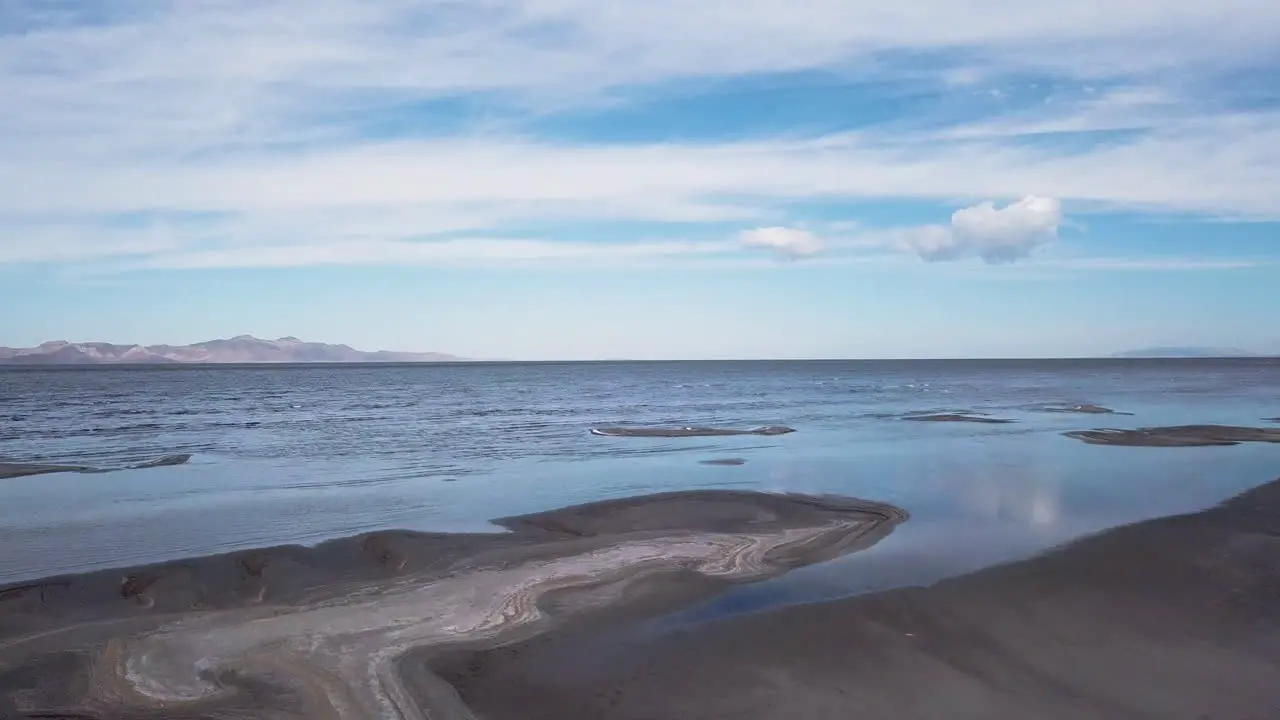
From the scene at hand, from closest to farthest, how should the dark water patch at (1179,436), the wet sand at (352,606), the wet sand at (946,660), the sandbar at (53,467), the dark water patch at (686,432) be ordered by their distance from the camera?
the wet sand at (946,660)
the wet sand at (352,606)
the sandbar at (53,467)
the dark water patch at (1179,436)
the dark water patch at (686,432)

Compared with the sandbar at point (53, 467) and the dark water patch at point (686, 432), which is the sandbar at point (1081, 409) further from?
the sandbar at point (53, 467)

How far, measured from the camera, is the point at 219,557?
14836 millimetres

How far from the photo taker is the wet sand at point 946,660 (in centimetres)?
870

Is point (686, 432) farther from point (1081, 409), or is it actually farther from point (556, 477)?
point (1081, 409)

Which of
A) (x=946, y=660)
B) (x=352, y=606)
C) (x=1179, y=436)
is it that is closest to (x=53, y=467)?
(x=352, y=606)

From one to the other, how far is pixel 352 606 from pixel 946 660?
25.1 feet

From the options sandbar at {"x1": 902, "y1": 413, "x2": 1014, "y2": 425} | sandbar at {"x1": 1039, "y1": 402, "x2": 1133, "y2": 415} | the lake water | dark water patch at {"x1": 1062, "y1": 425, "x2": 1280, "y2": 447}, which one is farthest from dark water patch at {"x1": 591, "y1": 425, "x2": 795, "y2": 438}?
sandbar at {"x1": 1039, "y1": 402, "x2": 1133, "y2": 415}

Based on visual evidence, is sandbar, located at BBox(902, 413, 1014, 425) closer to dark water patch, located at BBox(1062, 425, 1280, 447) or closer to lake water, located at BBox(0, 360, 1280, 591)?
lake water, located at BBox(0, 360, 1280, 591)

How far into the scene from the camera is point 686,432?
40.9 m

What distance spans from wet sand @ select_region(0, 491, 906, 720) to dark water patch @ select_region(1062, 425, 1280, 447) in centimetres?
2021

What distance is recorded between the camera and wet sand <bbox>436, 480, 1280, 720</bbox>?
8695 mm

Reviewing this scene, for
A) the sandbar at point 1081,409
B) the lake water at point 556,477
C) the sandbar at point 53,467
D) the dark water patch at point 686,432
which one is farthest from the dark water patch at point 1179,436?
the sandbar at point 53,467

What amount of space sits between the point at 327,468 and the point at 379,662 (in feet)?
64.3

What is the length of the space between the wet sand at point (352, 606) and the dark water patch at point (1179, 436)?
20206mm
